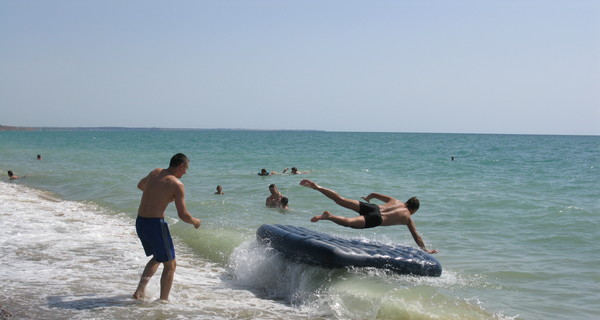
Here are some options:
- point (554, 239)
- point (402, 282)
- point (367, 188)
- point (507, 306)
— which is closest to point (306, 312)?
point (402, 282)

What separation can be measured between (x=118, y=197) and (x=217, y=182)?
599cm

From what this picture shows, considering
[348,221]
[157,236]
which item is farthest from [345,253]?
[157,236]

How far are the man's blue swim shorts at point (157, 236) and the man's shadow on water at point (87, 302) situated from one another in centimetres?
69

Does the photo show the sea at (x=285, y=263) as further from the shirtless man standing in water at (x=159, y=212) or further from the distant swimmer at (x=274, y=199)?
the shirtless man standing in water at (x=159, y=212)

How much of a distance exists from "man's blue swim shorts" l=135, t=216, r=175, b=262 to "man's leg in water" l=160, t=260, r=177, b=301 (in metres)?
0.09

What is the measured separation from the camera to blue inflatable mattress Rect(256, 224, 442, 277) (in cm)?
717

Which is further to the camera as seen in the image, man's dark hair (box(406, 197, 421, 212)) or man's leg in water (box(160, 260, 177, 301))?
man's dark hair (box(406, 197, 421, 212))

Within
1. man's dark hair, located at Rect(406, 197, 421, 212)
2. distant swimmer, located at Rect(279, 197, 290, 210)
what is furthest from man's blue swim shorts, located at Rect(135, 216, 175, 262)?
distant swimmer, located at Rect(279, 197, 290, 210)

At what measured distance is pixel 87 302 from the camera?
6.27m

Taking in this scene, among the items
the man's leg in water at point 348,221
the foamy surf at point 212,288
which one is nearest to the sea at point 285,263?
the foamy surf at point 212,288

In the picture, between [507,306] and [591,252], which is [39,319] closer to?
[507,306]

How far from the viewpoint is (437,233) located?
12.1 meters

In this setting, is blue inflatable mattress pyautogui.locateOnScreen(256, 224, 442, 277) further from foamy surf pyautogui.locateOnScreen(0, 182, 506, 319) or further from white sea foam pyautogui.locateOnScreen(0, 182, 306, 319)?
white sea foam pyautogui.locateOnScreen(0, 182, 306, 319)

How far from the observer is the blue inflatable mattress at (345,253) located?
7168 mm
